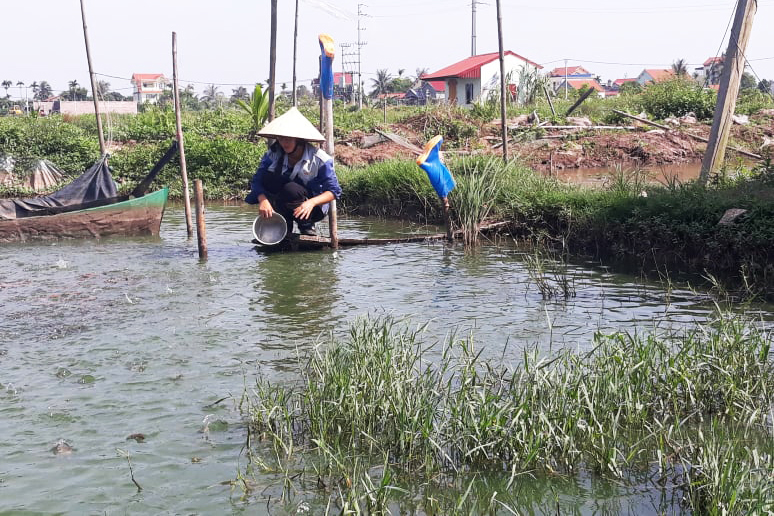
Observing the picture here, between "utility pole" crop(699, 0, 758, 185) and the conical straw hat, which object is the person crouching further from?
"utility pole" crop(699, 0, 758, 185)

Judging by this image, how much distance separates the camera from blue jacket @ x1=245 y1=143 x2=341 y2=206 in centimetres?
935

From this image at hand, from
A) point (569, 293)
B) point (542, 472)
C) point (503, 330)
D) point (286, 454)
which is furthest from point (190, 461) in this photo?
point (569, 293)

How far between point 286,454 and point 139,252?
23.9 ft

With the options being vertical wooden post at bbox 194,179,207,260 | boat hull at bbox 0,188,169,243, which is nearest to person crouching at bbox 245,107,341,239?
vertical wooden post at bbox 194,179,207,260

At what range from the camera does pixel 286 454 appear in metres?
4.03

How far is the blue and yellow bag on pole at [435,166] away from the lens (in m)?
9.35

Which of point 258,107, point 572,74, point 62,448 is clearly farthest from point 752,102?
point 572,74

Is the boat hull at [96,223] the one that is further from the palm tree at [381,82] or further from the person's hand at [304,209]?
the palm tree at [381,82]

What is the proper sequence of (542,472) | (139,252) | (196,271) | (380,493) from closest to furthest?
(380,493) → (542,472) → (196,271) → (139,252)

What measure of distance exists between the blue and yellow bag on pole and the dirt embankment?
10.2 meters

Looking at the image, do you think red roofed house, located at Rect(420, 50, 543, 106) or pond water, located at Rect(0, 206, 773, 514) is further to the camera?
red roofed house, located at Rect(420, 50, 543, 106)

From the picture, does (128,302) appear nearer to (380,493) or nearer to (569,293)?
(569,293)

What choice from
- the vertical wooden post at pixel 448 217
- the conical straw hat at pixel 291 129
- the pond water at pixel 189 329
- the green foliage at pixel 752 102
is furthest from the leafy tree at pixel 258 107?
the green foliage at pixel 752 102

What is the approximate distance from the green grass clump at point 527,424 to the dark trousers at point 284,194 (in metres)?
4.95
